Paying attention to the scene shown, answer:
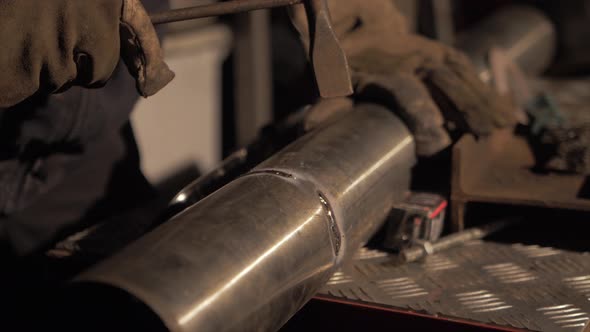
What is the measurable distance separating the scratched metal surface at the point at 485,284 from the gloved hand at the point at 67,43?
1.66ft

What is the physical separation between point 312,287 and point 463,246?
426 mm

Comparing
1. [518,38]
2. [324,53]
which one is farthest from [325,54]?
[518,38]

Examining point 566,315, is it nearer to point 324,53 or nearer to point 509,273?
point 509,273

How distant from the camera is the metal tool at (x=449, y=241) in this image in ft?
4.35

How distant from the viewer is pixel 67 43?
97 cm

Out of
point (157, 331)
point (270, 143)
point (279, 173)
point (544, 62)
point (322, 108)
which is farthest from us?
point (544, 62)

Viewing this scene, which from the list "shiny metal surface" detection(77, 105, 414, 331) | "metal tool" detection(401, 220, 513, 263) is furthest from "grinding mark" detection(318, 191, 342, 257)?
"metal tool" detection(401, 220, 513, 263)

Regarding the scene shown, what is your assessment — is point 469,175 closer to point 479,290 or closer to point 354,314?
point 479,290

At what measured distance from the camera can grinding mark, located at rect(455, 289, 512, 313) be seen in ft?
3.78

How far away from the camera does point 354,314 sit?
1.18 m

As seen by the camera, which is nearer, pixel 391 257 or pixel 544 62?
pixel 391 257

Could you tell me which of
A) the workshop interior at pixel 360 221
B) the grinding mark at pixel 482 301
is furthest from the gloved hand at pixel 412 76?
the grinding mark at pixel 482 301

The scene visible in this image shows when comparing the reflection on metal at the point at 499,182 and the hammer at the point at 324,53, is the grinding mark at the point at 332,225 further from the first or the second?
the reflection on metal at the point at 499,182

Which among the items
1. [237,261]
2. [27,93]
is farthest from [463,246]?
[27,93]
